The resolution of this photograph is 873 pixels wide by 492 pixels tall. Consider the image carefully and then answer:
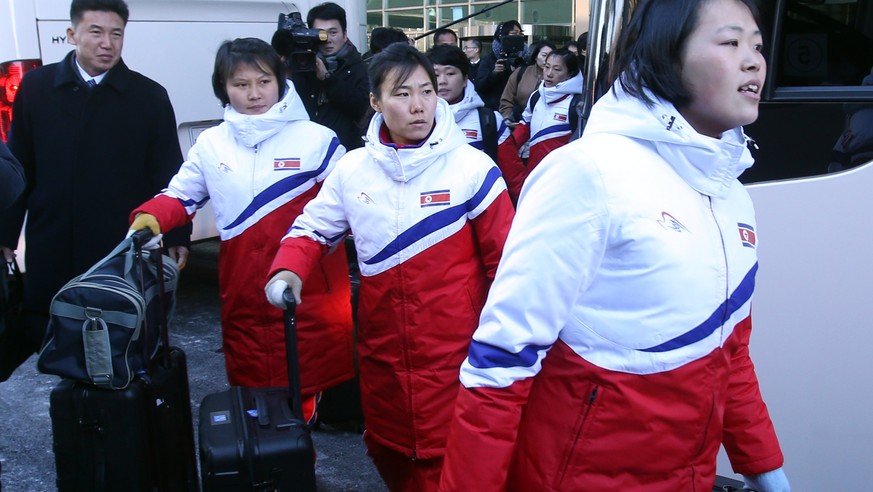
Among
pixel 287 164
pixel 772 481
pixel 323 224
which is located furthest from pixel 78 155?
pixel 772 481

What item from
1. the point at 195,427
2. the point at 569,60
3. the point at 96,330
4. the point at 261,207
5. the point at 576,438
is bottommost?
the point at 195,427

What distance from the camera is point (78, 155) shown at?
379 cm

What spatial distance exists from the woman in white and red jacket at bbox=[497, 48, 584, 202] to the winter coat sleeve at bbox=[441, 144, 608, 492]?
4.59m

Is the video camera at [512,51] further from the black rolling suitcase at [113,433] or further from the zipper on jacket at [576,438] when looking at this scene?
the zipper on jacket at [576,438]

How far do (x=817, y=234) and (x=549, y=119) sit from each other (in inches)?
155

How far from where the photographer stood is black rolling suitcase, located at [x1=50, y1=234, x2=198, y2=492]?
2.83 m

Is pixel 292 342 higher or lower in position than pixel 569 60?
lower

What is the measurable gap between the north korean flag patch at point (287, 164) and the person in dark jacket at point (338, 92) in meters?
1.60

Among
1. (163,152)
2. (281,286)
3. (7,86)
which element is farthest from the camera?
(7,86)

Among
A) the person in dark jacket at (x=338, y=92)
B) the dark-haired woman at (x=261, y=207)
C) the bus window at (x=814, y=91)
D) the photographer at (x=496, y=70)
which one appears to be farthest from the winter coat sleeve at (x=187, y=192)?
the photographer at (x=496, y=70)

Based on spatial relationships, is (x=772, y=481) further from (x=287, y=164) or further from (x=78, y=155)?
(x=78, y=155)

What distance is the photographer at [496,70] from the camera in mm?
8539

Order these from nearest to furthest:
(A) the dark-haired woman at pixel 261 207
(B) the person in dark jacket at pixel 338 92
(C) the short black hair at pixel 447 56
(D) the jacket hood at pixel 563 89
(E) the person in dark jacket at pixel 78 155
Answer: (A) the dark-haired woman at pixel 261 207, (E) the person in dark jacket at pixel 78 155, (B) the person in dark jacket at pixel 338 92, (C) the short black hair at pixel 447 56, (D) the jacket hood at pixel 563 89

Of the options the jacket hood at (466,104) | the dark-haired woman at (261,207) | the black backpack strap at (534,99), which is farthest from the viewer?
the black backpack strap at (534,99)
